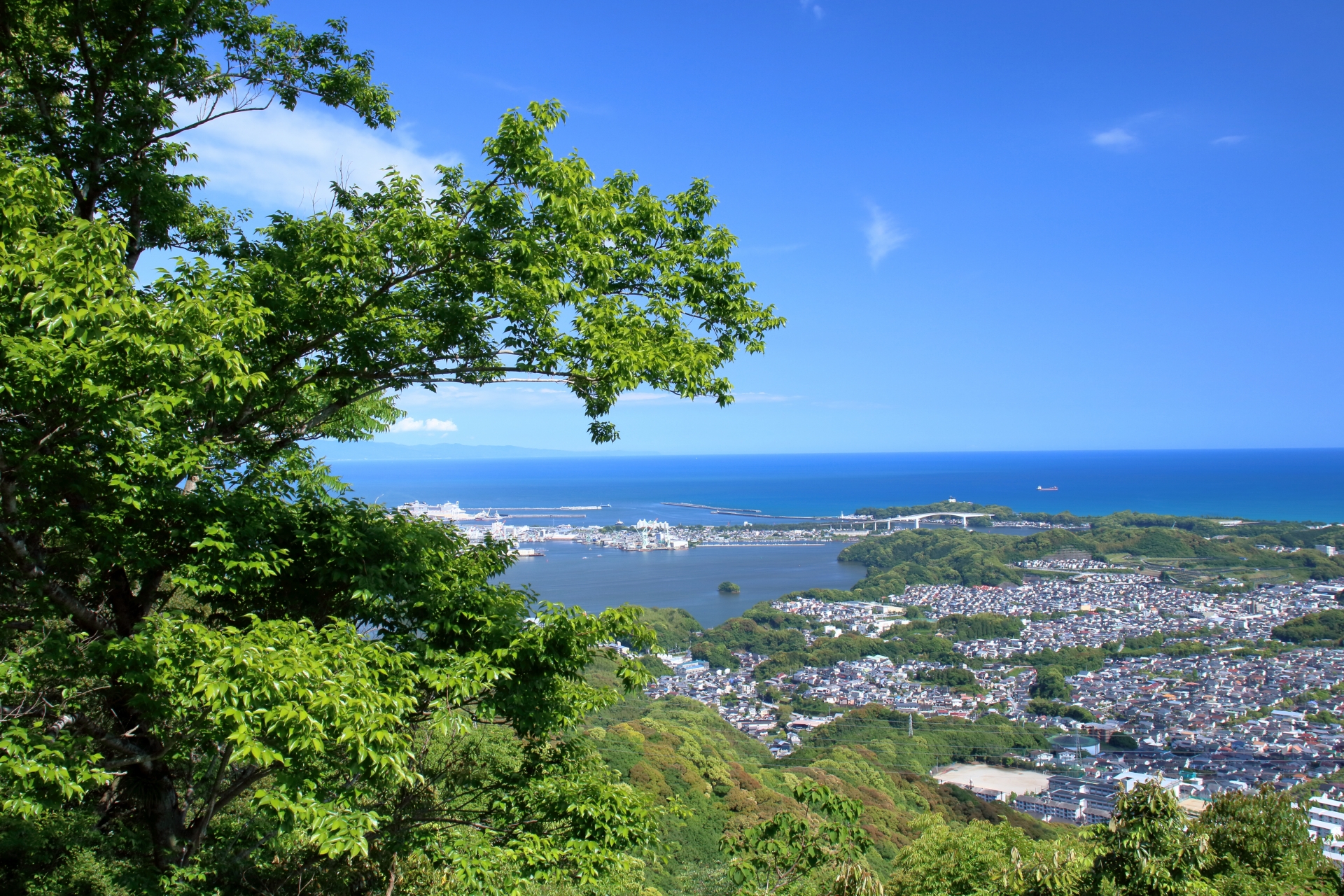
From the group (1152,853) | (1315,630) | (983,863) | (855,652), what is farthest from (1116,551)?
(1152,853)

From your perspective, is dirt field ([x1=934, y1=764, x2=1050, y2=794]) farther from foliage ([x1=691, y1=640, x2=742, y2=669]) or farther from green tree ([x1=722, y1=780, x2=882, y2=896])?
green tree ([x1=722, y1=780, x2=882, y2=896])

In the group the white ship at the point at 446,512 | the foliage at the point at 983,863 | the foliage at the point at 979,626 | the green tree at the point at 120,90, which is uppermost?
the green tree at the point at 120,90

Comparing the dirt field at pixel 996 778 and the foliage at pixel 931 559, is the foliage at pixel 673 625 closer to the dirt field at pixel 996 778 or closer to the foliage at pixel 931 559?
the dirt field at pixel 996 778

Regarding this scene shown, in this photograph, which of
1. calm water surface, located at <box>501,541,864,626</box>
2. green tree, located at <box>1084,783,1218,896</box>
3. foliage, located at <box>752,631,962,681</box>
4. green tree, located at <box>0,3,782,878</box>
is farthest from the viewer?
calm water surface, located at <box>501,541,864,626</box>

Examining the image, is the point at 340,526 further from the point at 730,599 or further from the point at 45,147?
the point at 730,599

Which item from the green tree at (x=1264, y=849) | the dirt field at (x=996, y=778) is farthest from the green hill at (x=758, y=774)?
the green tree at (x=1264, y=849)

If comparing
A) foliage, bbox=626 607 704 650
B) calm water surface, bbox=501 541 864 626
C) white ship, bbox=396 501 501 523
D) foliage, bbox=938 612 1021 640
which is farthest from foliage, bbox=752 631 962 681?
white ship, bbox=396 501 501 523

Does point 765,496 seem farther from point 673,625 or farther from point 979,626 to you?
point 673,625
